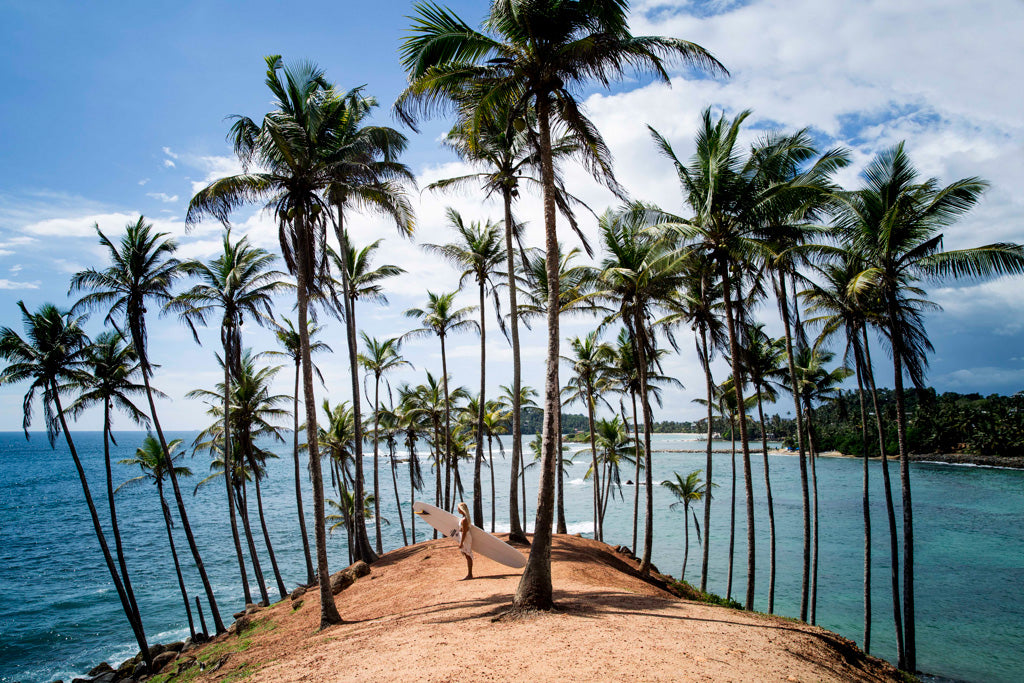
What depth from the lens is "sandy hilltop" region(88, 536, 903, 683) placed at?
6121mm

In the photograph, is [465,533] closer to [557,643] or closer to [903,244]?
[557,643]

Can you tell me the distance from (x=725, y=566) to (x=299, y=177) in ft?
99.0

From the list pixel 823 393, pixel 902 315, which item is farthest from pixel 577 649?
pixel 823 393

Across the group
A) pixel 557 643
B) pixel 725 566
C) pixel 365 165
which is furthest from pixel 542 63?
pixel 725 566

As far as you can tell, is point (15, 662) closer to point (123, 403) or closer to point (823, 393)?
point (123, 403)

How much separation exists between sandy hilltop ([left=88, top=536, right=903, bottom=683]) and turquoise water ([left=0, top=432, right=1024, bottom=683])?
37.8 feet

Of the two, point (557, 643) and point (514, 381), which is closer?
point (557, 643)

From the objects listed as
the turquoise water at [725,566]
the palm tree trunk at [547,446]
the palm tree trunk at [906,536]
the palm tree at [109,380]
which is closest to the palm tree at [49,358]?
the palm tree at [109,380]

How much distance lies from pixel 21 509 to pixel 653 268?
81925mm

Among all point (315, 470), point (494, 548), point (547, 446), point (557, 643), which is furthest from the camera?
point (494, 548)

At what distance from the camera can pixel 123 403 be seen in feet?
64.3

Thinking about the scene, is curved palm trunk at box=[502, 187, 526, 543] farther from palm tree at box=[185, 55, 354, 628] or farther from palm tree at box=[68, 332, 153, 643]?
palm tree at box=[68, 332, 153, 643]

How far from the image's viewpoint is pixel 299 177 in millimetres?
11727

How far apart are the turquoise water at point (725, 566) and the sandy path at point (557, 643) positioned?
1171cm
